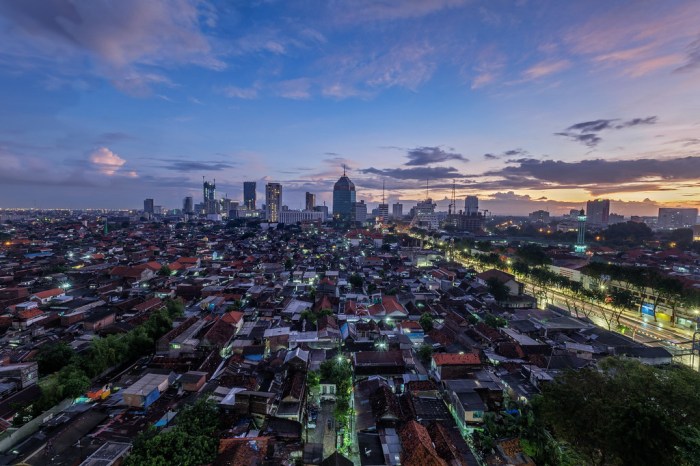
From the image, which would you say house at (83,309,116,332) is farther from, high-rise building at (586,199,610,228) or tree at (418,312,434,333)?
high-rise building at (586,199,610,228)

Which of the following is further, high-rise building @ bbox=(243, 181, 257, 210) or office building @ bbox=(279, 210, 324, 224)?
high-rise building @ bbox=(243, 181, 257, 210)

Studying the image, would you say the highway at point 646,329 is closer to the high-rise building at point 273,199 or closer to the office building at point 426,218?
the office building at point 426,218

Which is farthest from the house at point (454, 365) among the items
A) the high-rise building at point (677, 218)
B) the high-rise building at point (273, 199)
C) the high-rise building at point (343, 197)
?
the high-rise building at point (677, 218)

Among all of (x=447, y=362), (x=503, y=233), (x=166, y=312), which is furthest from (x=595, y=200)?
(x=166, y=312)

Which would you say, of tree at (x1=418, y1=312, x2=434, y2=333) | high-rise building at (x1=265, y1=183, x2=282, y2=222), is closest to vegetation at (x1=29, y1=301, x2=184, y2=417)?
tree at (x1=418, y1=312, x2=434, y2=333)

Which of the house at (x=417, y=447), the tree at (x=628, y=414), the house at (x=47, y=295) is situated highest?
the tree at (x=628, y=414)

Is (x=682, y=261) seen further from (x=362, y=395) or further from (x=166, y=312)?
(x=166, y=312)

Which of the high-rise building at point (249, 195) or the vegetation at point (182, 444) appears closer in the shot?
the vegetation at point (182, 444)
